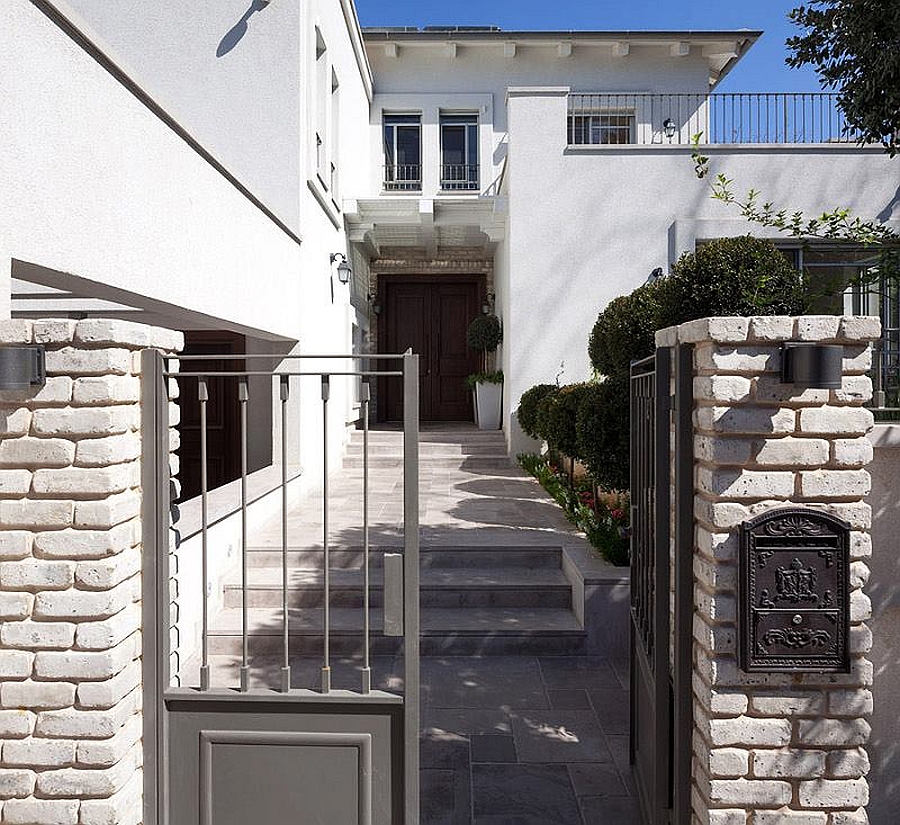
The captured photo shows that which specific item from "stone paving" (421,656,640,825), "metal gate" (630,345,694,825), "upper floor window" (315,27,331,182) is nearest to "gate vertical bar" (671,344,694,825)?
"metal gate" (630,345,694,825)

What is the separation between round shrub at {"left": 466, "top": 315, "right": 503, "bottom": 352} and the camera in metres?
12.9

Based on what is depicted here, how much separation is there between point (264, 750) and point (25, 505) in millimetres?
1119

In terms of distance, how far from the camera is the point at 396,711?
99.0 inches

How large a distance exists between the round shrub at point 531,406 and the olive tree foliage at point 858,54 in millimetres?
5488

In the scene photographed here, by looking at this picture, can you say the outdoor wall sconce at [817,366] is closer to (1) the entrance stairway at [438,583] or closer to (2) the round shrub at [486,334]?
(1) the entrance stairway at [438,583]

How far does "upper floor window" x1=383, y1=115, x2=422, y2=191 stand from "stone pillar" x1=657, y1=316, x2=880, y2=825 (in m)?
12.4

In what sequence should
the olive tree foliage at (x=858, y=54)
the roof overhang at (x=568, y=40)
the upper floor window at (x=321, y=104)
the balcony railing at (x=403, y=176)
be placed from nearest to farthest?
the olive tree foliage at (x=858, y=54) → the upper floor window at (x=321, y=104) → the roof overhang at (x=568, y=40) → the balcony railing at (x=403, y=176)

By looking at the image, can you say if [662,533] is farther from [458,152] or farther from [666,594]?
[458,152]

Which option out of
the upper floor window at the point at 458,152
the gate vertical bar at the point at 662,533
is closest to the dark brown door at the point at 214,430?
the upper floor window at the point at 458,152

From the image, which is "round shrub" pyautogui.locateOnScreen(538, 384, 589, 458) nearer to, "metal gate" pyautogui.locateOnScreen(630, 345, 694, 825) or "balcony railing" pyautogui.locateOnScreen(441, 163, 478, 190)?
"metal gate" pyautogui.locateOnScreen(630, 345, 694, 825)

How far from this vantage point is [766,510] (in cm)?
230

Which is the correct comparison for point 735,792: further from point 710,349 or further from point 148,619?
point 148,619

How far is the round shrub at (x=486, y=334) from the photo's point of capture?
42.2 feet

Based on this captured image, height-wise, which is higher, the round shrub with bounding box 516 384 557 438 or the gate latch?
the round shrub with bounding box 516 384 557 438
